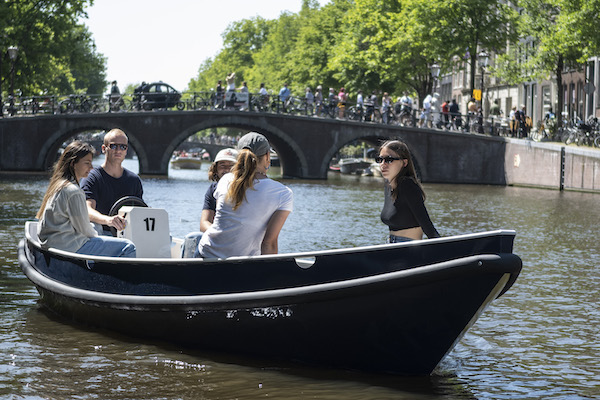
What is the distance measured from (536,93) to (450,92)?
1753 centimetres

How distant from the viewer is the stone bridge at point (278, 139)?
37.8m

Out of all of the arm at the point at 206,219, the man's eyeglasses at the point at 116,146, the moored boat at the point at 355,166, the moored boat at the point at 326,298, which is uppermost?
the man's eyeglasses at the point at 116,146

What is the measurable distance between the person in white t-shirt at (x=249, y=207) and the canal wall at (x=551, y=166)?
24012mm

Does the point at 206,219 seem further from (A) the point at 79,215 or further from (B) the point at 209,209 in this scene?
(A) the point at 79,215

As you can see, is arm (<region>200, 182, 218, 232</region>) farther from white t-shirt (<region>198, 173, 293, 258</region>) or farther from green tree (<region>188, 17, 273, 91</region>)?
green tree (<region>188, 17, 273, 91</region>)

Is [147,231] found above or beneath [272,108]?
beneath

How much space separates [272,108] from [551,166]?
487 inches

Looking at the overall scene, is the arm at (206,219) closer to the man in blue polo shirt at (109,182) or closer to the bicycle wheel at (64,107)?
the man in blue polo shirt at (109,182)

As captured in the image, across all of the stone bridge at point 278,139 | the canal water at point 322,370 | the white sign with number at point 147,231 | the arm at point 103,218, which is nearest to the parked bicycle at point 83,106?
the stone bridge at point 278,139

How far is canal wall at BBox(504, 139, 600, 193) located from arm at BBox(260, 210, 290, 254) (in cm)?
2397

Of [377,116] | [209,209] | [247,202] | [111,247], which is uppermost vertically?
[377,116]

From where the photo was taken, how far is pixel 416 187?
20.5ft

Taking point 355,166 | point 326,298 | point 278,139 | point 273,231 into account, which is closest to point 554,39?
point 278,139

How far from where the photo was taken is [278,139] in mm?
41469
